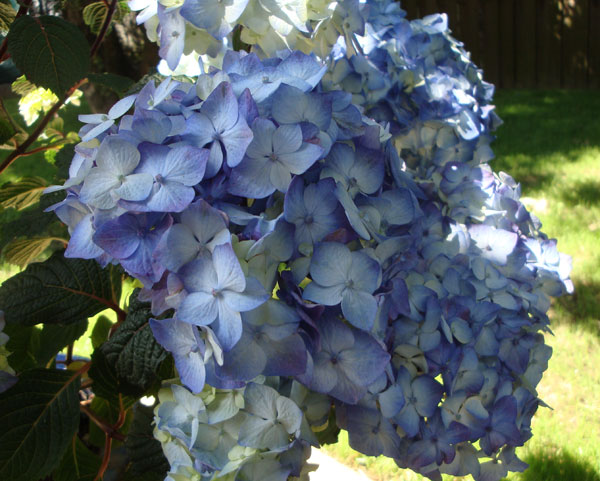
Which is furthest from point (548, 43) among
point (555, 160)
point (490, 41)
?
point (555, 160)

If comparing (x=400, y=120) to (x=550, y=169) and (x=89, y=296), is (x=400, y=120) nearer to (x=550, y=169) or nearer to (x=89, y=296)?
Result: (x=89, y=296)

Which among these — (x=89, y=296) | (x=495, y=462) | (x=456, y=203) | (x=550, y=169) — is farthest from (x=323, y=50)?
(x=550, y=169)

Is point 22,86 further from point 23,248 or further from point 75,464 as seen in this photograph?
point 75,464

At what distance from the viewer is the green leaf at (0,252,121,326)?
0.89 m

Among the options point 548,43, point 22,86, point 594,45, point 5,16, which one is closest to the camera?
point 5,16

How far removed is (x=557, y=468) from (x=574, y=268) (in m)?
1.35

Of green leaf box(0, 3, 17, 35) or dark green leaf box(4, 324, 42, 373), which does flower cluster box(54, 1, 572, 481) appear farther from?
dark green leaf box(4, 324, 42, 373)

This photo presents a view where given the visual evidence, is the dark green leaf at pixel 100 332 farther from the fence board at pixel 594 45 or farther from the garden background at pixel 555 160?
the fence board at pixel 594 45

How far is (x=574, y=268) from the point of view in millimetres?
2859

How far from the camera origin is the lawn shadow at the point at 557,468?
1.66 m

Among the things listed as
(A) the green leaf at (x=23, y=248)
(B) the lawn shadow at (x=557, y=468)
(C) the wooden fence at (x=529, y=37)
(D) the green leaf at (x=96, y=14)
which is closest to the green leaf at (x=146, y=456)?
(A) the green leaf at (x=23, y=248)

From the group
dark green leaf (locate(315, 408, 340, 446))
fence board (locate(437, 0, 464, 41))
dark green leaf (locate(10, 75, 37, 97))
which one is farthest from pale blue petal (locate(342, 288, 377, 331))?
fence board (locate(437, 0, 464, 41))

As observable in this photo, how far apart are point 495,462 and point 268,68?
566 mm

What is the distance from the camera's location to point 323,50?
0.88 m
